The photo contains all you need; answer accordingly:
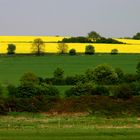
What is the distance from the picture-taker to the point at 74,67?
82.6m

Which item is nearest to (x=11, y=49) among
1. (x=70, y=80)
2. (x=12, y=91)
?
(x=70, y=80)

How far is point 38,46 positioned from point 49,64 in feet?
55.7

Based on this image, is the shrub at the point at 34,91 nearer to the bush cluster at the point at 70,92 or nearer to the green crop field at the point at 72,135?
the bush cluster at the point at 70,92

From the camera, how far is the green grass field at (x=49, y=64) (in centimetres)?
7517

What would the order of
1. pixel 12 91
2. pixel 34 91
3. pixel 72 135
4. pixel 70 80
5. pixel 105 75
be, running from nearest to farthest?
1. pixel 72 135
2. pixel 34 91
3. pixel 12 91
4. pixel 105 75
5. pixel 70 80

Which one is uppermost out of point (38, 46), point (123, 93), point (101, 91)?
point (38, 46)

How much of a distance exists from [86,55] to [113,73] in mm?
53014

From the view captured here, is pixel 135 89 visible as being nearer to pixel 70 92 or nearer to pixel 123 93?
pixel 123 93

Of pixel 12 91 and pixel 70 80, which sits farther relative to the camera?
pixel 70 80

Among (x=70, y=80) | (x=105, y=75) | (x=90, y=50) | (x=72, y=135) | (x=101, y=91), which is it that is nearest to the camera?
(x=72, y=135)

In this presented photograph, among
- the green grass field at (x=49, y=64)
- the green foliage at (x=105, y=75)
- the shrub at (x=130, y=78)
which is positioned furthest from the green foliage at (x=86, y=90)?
the green grass field at (x=49, y=64)

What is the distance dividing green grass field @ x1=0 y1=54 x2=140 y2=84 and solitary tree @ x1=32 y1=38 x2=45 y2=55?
2825 millimetres

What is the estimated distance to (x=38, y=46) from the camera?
104m

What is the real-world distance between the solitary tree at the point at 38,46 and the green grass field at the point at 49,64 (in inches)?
111
